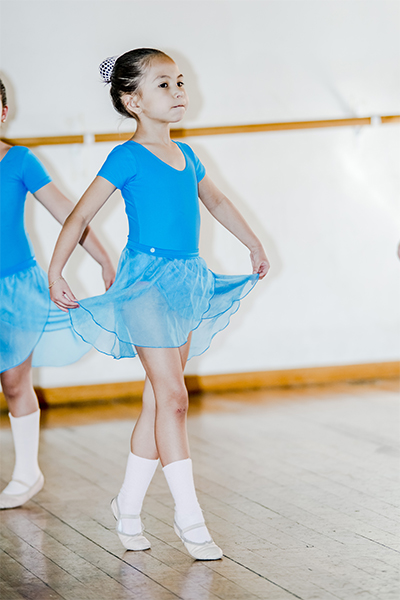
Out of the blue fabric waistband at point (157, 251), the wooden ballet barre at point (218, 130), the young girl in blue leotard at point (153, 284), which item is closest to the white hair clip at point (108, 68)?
the young girl in blue leotard at point (153, 284)

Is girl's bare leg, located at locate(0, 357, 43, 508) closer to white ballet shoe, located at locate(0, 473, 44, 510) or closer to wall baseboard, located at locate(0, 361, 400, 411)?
white ballet shoe, located at locate(0, 473, 44, 510)

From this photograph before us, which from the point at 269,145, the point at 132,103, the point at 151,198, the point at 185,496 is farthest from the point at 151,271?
the point at 269,145

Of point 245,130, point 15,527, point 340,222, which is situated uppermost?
point 245,130

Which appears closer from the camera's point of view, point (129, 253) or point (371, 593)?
point (371, 593)

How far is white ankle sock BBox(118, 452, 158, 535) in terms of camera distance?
183 centimetres

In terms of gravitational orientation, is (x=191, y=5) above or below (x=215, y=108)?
above

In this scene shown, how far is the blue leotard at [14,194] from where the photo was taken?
2055mm

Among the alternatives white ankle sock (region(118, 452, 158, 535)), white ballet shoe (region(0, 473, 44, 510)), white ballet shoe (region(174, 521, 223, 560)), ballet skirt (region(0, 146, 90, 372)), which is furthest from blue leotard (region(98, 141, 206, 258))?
white ballet shoe (region(0, 473, 44, 510))

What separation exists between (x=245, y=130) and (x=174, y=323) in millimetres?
1921

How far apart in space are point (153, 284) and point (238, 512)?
2.28 feet

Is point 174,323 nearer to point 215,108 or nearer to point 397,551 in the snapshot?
point 397,551

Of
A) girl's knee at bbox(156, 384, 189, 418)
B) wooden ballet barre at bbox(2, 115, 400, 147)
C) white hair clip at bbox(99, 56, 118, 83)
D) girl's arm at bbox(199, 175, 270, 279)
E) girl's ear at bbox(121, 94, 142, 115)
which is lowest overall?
girl's knee at bbox(156, 384, 189, 418)

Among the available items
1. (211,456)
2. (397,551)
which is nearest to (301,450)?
(211,456)

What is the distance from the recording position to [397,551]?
5.68ft
